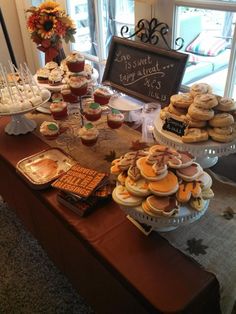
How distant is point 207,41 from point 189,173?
2.58 ft

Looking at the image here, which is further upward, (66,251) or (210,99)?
(210,99)

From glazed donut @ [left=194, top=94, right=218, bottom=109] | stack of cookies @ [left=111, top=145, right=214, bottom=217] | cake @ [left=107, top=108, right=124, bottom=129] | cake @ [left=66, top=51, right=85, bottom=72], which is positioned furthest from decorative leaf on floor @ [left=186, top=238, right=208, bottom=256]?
cake @ [left=66, top=51, right=85, bottom=72]

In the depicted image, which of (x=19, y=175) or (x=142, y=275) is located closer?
(x=142, y=275)

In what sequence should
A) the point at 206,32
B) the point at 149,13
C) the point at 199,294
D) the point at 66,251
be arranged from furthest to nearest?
1. the point at 149,13
2. the point at 206,32
3. the point at 66,251
4. the point at 199,294

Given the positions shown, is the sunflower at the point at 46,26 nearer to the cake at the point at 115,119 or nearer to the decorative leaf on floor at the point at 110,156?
the cake at the point at 115,119

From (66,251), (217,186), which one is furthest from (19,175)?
(217,186)

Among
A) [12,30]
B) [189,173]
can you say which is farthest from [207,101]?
[12,30]

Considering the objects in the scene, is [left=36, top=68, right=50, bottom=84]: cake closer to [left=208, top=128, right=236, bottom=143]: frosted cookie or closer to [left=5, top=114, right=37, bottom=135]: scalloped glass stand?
[left=5, top=114, right=37, bottom=135]: scalloped glass stand

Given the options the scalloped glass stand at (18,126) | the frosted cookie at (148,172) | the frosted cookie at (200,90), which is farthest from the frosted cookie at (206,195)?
the scalloped glass stand at (18,126)

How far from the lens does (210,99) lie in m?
0.91

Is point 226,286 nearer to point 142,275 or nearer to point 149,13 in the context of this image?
point 142,275

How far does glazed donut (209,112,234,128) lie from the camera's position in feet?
2.94

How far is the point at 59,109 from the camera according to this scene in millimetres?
1314

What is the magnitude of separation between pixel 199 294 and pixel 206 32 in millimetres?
1054
